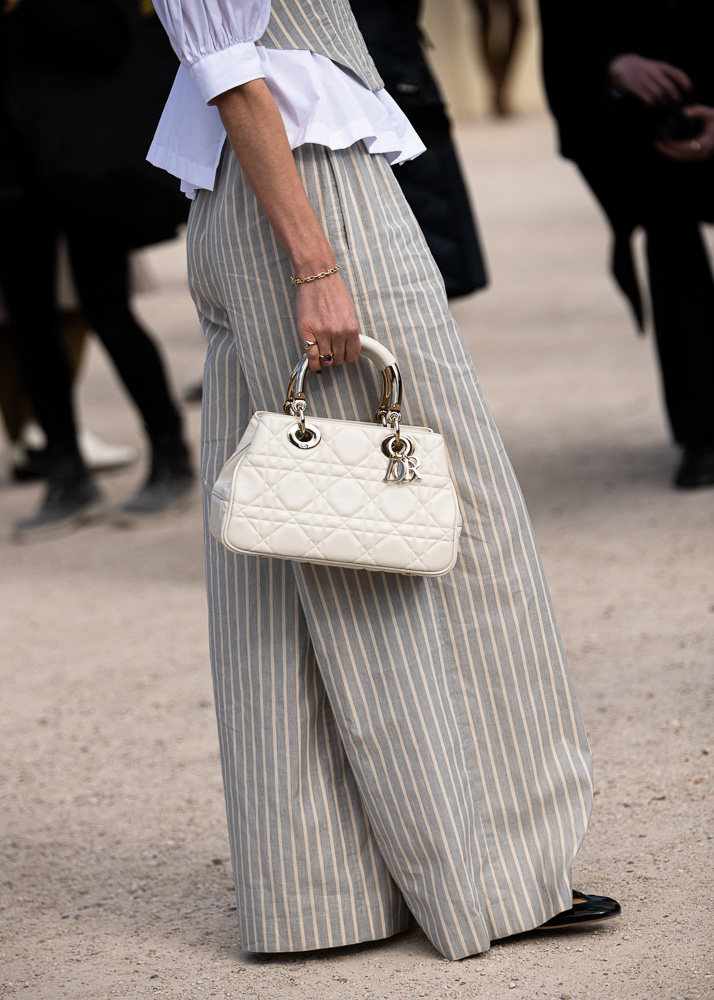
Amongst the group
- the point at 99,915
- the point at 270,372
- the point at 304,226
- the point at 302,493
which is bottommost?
the point at 99,915

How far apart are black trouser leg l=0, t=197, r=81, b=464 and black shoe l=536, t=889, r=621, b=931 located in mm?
3010

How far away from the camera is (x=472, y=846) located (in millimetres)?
1848

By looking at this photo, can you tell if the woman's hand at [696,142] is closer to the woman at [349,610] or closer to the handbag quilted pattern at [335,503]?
the woman at [349,610]

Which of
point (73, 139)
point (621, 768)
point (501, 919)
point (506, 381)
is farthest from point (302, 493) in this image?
point (506, 381)

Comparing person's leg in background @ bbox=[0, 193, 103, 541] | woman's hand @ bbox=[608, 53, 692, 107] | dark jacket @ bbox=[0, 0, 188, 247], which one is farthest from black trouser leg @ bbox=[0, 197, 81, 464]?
woman's hand @ bbox=[608, 53, 692, 107]

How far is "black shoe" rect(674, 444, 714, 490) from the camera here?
3.97 metres

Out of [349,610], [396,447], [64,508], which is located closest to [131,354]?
[64,508]

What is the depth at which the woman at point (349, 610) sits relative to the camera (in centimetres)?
170

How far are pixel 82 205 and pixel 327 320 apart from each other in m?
2.60

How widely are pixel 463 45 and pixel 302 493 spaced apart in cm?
1552

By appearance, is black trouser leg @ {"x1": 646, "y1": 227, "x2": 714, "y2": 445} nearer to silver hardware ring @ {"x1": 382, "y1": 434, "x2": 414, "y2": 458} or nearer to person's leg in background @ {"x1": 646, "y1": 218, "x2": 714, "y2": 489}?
person's leg in background @ {"x1": 646, "y1": 218, "x2": 714, "y2": 489}

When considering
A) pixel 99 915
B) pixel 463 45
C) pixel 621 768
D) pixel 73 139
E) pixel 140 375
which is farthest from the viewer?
pixel 463 45

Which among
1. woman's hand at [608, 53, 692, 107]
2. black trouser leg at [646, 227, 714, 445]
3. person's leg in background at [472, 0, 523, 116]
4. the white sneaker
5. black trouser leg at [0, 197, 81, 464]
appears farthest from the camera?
person's leg in background at [472, 0, 523, 116]

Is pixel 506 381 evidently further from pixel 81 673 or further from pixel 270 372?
pixel 270 372
